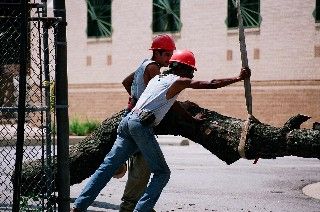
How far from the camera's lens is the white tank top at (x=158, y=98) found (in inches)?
222

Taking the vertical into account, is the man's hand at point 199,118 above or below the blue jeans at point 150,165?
above

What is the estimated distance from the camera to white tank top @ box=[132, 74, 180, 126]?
564cm

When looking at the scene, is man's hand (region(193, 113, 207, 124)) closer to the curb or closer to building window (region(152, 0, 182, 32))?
the curb

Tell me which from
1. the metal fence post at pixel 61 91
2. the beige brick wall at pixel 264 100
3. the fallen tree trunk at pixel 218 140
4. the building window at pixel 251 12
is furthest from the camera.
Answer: the building window at pixel 251 12

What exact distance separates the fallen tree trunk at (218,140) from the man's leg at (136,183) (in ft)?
1.38

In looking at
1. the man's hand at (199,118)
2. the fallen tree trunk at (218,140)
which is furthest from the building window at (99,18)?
the man's hand at (199,118)

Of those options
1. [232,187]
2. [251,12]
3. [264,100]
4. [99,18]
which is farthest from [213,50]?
[232,187]

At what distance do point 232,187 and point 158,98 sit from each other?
5224 millimetres

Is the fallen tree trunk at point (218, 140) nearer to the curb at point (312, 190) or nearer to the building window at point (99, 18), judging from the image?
the curb at point (312, 190)

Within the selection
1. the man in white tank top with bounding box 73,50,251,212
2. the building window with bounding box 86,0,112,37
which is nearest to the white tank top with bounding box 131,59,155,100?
the man in white tank top with bounding box 73,50,251,212

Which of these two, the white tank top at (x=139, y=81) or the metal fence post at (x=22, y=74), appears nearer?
the metal fence post at (x=22, y=74)

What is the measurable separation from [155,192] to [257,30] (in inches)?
675

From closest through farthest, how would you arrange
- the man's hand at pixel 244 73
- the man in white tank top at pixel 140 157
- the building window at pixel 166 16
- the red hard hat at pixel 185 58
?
the man's hand at pixel 244 73 → the red hard hat at pixel 185 58 → the man in white tank top at pixel 140 157 → the building window at pixel 166 16

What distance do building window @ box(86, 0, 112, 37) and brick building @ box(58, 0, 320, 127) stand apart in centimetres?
4
